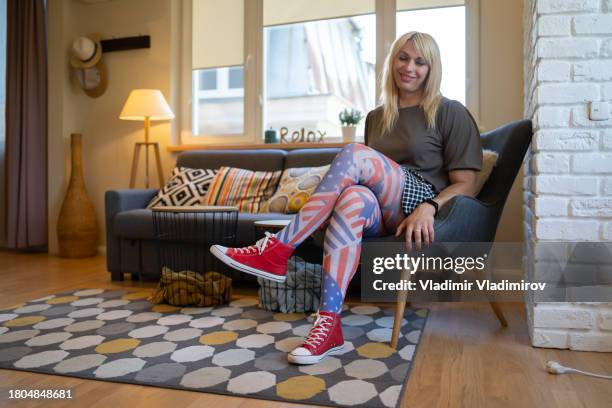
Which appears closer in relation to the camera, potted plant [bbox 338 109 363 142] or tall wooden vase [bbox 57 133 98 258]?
potted plant [bbox 338 109 363 142]

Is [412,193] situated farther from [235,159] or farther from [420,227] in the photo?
[235,159]

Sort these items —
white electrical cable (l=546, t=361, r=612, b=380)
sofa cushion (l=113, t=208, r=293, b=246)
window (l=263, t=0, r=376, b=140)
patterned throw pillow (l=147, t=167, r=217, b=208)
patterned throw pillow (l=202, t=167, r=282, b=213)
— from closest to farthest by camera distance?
white electrical cable (l=546, t=361, r=612, b=380)
sofa cushion (l=113, t=208, r=293, b=246)
patterned throw pillow (l=202, t=167, r=282, b=213)
patterned throw pillow (l=147, t=167, r=217, b=208)
window (l=263, t=0, r=376, b=140)

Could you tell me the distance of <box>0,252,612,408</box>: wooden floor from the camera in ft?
4.33

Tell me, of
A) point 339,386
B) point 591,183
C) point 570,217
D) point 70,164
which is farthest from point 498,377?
point 70,164

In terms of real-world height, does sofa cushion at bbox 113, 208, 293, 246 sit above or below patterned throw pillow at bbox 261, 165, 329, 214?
below

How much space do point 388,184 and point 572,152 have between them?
2.06 feet

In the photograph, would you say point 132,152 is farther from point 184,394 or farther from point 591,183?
point 591,183

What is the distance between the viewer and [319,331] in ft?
5.34

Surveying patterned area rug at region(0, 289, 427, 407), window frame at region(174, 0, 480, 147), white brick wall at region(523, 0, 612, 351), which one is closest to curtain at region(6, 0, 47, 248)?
window frame at region(174, 0, 480, 147)

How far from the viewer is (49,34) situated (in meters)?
4.15

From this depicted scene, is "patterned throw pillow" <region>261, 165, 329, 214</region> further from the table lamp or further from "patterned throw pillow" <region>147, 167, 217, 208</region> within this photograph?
the table lamp

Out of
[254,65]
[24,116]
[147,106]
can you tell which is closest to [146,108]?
[147,106]

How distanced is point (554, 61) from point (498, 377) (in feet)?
3.47

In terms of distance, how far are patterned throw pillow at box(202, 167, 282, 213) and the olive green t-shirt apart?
1.29m
